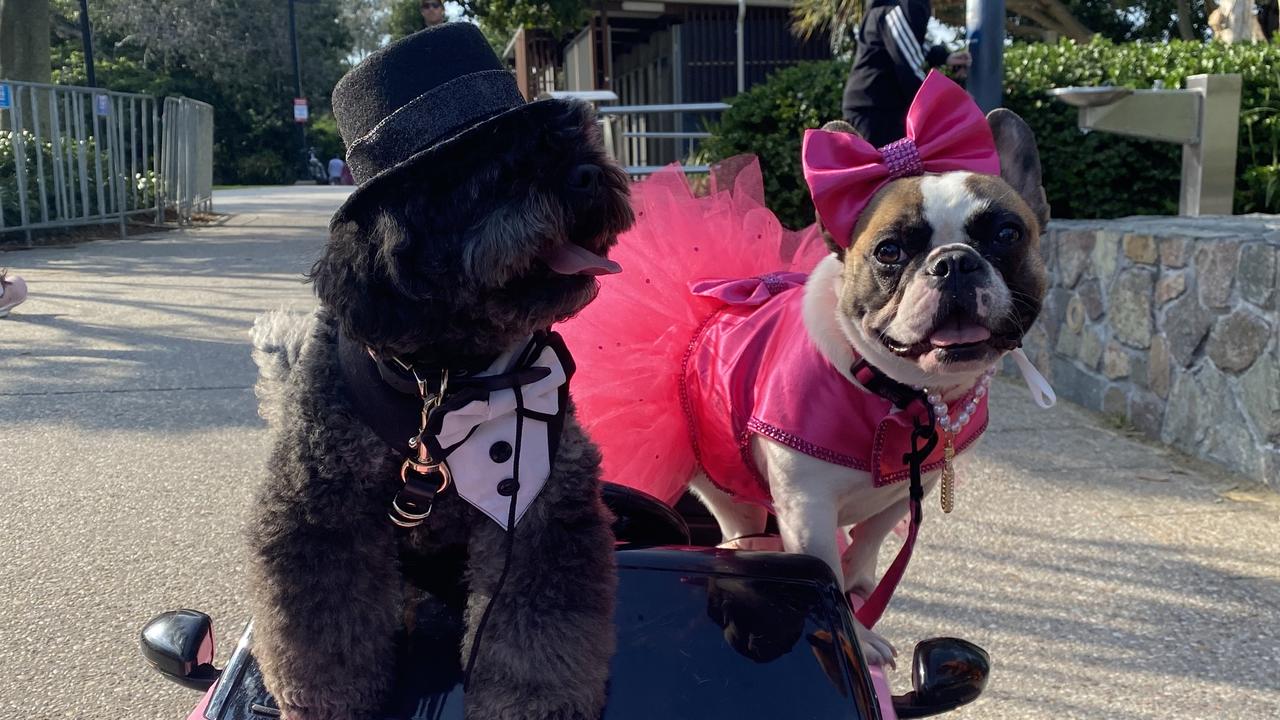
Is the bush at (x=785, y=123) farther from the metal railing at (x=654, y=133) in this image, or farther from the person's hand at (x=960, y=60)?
the metal railing at (x=654, y=133)

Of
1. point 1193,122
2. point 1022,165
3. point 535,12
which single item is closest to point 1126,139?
point 1193,122

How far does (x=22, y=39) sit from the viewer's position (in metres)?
14.8

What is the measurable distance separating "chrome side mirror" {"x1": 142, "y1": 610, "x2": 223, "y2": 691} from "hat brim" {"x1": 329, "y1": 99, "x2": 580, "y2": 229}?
0.78 meters

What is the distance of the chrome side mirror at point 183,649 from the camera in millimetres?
1748

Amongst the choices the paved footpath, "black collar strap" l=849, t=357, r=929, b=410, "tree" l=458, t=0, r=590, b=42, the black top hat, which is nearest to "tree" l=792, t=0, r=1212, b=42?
"tree" l=458, t=0, r=590, b=42

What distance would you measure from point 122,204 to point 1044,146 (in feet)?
39.9

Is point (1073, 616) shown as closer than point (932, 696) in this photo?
No

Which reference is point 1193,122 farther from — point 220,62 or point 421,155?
point 220,62

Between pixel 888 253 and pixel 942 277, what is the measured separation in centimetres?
17

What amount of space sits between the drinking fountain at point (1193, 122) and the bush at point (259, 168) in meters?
42.3

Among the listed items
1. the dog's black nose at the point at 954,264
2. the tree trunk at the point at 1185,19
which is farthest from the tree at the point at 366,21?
the dog's black nose at the point at 954,264

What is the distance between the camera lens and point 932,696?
1.75 meters

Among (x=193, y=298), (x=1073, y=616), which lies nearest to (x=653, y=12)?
(x=193, y=298)

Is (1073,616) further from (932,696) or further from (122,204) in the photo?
(122,204)
